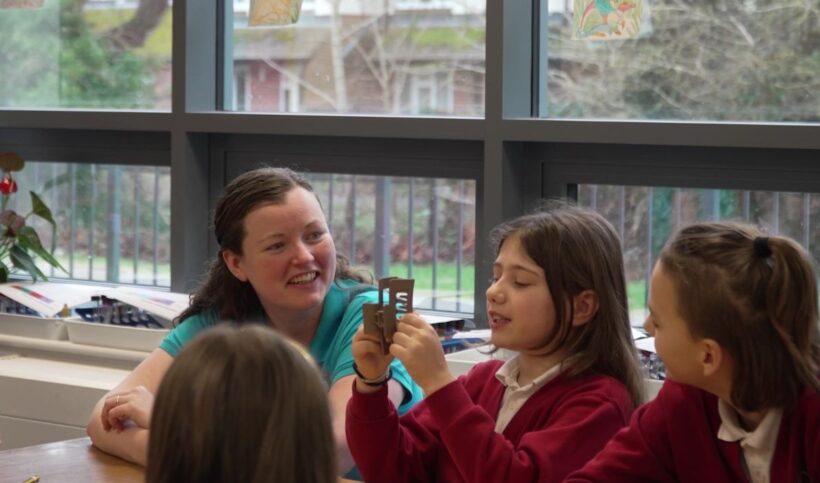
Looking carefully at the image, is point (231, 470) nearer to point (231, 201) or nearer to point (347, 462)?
point (347, 462)

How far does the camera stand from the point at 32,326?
10.7 ft

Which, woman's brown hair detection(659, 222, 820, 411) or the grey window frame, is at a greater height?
the grey window frame

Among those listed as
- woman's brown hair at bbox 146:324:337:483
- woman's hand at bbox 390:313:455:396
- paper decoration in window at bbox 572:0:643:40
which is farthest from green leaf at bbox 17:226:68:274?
woman's brown hair at bbox 146:324:337:483

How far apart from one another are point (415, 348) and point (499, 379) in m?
0.22

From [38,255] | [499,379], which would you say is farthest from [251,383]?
[38,255]

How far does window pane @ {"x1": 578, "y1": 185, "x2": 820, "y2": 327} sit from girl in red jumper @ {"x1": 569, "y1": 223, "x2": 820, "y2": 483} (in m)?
Result: 1.02

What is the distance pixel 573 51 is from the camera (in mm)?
2852

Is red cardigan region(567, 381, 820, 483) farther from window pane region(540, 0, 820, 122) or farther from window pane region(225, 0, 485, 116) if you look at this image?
window pane region(225, 0, 485, 116)

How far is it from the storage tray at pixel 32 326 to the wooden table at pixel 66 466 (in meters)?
1.08

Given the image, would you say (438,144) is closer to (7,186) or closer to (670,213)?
(670,213)

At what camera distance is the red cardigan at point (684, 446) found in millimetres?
1564

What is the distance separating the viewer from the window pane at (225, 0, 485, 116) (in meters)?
3.02

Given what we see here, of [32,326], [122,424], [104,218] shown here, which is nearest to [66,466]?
[122,424]

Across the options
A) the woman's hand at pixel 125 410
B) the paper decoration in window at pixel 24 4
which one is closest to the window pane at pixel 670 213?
the woman's hand at pixel 125 410
